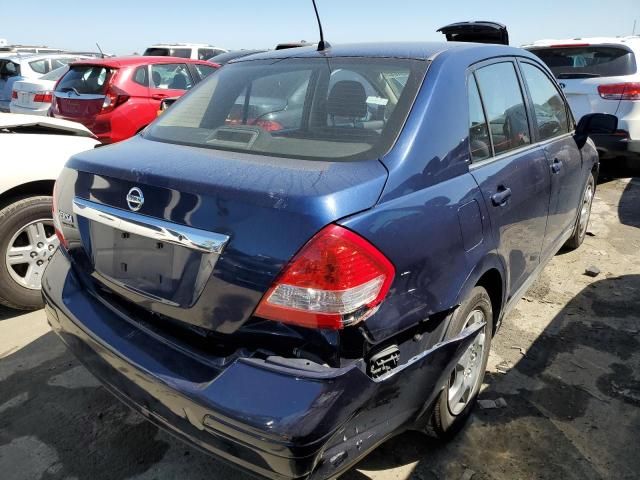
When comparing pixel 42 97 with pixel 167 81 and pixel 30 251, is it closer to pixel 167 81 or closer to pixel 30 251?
pixel 167 81

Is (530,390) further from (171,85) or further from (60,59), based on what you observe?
(60,59)

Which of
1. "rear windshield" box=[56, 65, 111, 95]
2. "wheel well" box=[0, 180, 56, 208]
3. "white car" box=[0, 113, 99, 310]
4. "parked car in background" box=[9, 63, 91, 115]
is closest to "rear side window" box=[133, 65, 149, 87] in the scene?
"rear windshield" box=[56, 65, 111, 95]

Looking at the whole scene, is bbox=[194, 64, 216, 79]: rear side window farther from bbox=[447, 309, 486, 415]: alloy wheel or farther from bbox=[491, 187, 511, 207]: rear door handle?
bbox=[447, 309, 486, 415]: alloy wheel

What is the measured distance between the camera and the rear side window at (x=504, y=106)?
8.19 feet

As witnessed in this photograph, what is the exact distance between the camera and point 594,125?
362 centimetres

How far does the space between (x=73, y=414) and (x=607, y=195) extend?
6.43 meters

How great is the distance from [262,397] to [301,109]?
134 centimetres

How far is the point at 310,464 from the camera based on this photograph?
4.98 ft

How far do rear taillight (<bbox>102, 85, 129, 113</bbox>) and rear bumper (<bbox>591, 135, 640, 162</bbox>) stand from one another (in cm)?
584

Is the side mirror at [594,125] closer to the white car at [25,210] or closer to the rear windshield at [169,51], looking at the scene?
the white car at [25,210]

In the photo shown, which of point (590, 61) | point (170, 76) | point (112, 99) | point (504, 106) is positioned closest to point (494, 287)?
point (504, 106)

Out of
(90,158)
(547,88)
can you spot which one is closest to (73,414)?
(90,158)

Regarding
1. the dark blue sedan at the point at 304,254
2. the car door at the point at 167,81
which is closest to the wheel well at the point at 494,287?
the dark blue sedan at the point at 304,254

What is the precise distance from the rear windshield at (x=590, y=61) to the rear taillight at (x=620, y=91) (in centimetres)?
16
